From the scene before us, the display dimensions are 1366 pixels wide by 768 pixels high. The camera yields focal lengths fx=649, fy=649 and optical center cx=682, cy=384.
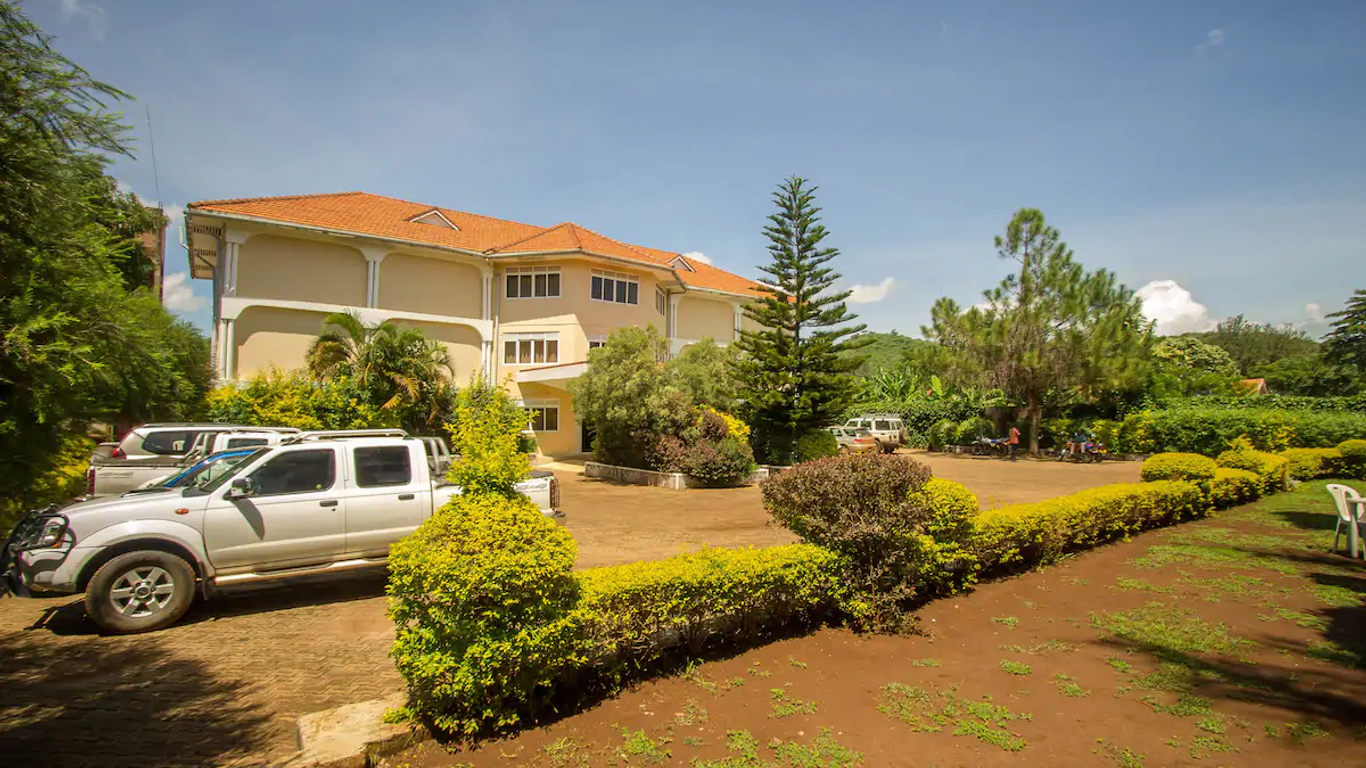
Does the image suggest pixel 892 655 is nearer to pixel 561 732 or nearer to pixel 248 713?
pixel 561 732

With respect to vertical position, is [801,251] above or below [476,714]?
above

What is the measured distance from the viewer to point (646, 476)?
19469 millimetres

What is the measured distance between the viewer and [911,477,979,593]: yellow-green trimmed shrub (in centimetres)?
643

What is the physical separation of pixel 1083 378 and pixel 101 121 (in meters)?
30.3

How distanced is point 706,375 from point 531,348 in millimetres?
8690

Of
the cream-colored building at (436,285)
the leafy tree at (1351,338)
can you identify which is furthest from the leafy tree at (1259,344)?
the cream-colored building at (436,285)

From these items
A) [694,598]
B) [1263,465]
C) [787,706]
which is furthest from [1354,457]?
[694,598]

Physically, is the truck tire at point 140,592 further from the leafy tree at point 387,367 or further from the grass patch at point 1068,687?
the leafy tree at point 387,367

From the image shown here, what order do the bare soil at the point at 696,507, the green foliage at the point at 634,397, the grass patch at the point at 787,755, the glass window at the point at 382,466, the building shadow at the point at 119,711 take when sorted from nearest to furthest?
1. the grass patch at the point at 787,755
2. the building shadow at the point at 119,711
3. the glass window at the point at 382,466
4. the bare soil at the point at 696,507
5. the green foliage at the point at 634,397

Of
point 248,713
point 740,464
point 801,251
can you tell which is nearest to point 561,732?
point 248,713

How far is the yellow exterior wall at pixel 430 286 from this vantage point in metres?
24.1

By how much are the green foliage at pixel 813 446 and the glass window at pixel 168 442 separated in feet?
52.1

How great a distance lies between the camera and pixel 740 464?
62.2 feet

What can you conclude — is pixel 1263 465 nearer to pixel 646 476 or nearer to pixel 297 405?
pixel 646 476
